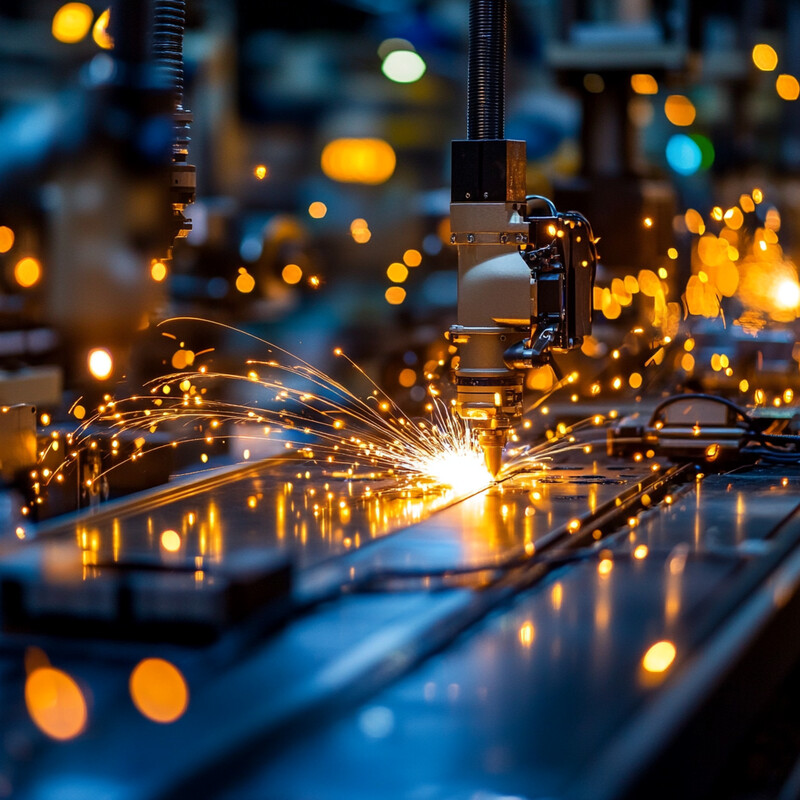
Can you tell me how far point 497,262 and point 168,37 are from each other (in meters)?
0.81

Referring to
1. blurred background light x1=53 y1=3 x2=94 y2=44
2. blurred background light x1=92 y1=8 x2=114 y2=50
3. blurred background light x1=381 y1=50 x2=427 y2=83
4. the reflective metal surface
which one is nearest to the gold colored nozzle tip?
the reflective metal surface

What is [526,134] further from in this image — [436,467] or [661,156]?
[436,467]

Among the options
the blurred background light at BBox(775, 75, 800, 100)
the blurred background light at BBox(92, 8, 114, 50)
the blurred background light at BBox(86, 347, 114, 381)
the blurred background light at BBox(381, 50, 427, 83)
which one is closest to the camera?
the blurred background light at BBox(92, 8, 114, 50)

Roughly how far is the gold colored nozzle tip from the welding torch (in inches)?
2.3

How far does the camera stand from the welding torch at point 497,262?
8.09 ft

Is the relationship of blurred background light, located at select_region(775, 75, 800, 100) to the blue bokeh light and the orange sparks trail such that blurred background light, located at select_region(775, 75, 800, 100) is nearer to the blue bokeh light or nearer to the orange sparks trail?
the blue bokeh light

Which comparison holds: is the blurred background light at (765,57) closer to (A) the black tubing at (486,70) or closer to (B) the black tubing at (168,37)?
(A) the black tubing at (486,70)

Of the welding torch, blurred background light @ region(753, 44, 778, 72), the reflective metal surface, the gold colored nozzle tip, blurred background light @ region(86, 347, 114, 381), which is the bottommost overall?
the reflective metal surface

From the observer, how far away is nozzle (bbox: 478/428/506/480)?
258cm

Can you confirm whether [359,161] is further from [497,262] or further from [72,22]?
[497,262]

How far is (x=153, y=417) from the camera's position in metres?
2.98

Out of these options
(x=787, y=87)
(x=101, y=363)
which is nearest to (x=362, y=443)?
(x=101, y=363)

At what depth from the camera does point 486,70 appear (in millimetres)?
2527

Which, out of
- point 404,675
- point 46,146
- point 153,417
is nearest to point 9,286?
point 46,146
